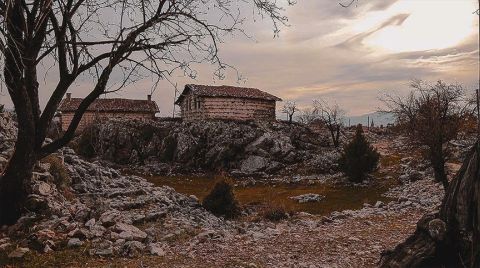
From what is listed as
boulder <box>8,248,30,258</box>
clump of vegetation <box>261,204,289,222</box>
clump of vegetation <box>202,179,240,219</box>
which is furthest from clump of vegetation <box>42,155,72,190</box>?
clump of vegetation <box>261,204,289,222</box>

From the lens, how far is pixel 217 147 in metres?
47.0

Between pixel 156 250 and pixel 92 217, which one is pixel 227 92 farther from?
pixel 156 250

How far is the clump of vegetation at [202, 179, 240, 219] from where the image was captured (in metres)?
18.3

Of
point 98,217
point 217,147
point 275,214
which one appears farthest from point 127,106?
point 98,217

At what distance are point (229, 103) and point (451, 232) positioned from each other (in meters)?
49.9

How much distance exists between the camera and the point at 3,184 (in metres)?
10.0

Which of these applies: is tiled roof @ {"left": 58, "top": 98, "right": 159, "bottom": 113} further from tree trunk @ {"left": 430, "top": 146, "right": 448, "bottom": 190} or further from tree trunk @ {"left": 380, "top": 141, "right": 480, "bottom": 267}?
tree trunk @ {"left": 380, "top": 141, "right": 480, "bottom": 267}

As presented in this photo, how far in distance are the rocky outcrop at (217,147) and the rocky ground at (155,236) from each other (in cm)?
2822

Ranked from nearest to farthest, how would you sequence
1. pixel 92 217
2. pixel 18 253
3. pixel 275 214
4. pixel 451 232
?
pixel 451 232 < pixel 18 253 < pixel 92 217 < pixel 275 214

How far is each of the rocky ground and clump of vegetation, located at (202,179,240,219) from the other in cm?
225

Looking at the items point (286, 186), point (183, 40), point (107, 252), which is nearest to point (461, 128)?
point (286, 186)

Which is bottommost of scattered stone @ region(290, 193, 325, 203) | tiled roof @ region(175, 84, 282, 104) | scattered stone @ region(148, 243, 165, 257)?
scattered stone @ region(290, 193, 325, 203)

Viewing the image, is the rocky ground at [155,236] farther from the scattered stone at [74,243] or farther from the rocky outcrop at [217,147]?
the rocky outcrop at [217,147]

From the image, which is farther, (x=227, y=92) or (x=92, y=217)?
(x=227, y=92)
